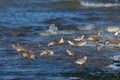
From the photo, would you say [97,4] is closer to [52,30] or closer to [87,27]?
[87,27]

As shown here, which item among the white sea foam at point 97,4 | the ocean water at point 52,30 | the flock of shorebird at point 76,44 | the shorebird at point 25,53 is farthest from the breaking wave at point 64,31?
the white sea foam at point 97,4

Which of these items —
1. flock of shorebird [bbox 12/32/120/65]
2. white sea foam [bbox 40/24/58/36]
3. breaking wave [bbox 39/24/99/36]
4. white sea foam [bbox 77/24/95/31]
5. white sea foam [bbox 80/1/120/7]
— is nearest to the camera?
flock of shorebird [bbox 12/32/120/65]

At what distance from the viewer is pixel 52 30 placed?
22.1 meters

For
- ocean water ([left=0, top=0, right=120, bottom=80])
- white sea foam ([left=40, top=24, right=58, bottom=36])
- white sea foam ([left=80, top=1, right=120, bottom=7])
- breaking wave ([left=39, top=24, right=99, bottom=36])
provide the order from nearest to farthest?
ocean water ([left=0, top=0, right=120, bottom=80]) < white sea foam ([left=40, top=24, right=58, bottom=36]) < breaking wave ([left=39, top=24, right=99, bottom=36]) < white sea foam ([left=80, top=1, right=120, bottom=7])

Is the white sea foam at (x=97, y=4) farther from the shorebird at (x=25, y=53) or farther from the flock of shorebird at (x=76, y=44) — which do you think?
the shorebird at (x=25, y=53)

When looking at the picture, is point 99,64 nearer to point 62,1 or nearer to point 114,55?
point 114,55

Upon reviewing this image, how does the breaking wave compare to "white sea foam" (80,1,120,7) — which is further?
"white sea foam" (80,1,120,7)

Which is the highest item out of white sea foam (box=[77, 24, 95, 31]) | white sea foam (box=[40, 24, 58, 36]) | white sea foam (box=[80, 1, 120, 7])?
white sea foam (box=[80, 1, 120, 7])

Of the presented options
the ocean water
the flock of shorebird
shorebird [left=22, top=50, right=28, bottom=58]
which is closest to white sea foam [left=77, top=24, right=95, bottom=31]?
the ocean water

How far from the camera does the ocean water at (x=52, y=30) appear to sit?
14141mm

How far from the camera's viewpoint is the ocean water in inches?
557

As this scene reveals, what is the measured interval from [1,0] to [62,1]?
3.72 metres

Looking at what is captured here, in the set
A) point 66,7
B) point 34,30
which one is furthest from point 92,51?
point 66,7

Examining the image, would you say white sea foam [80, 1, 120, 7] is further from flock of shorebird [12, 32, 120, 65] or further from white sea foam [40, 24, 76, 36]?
flock of shorebird [12, 32, 120, 65]
